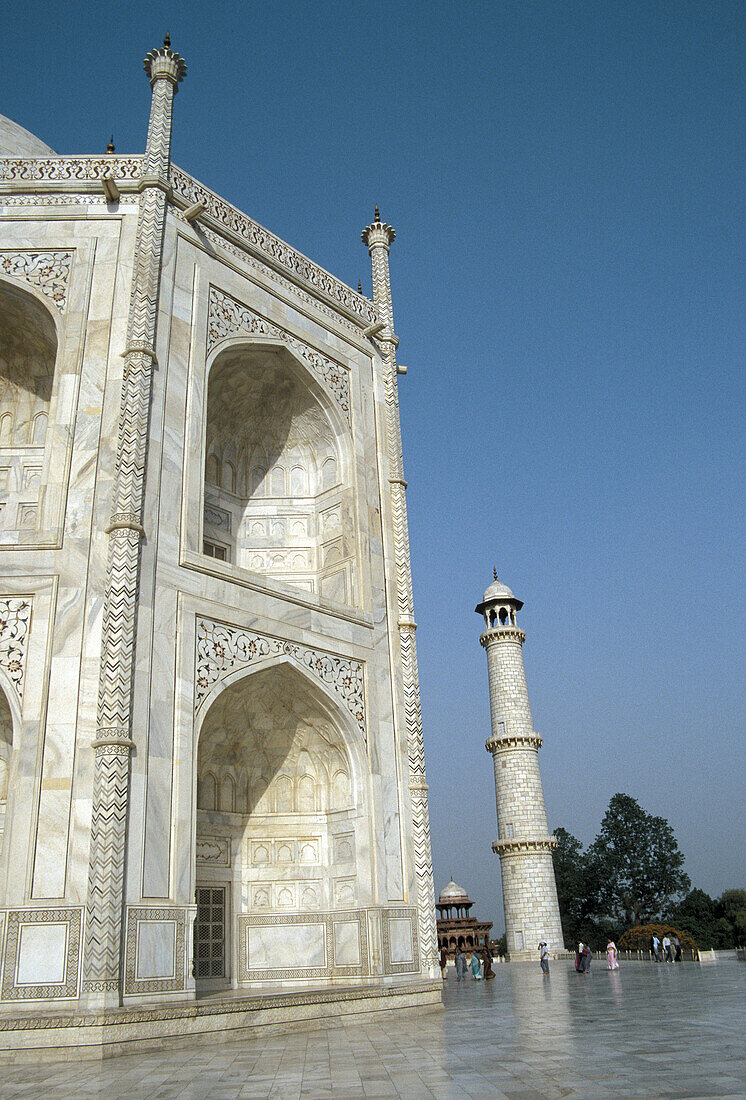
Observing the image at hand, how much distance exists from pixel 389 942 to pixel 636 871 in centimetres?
3588

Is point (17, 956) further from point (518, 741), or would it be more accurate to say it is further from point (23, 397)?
point (518, 741)

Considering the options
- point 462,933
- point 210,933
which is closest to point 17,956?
point 210,933

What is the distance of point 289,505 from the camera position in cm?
1404

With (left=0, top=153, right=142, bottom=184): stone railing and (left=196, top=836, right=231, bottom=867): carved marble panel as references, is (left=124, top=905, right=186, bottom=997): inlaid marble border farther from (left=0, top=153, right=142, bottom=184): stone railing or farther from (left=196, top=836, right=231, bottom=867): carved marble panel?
(left=0, top=153, right=142, bottom=184): stone railing

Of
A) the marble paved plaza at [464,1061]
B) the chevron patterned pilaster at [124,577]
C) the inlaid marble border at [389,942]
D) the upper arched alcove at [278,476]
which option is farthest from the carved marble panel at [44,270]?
the inlaid marble border at [389,942]

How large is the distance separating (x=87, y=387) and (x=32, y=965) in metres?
6.56

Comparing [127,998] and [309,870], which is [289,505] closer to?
[309,870]

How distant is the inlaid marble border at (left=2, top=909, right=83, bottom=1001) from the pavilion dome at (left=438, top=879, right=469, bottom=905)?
20899 millimetres

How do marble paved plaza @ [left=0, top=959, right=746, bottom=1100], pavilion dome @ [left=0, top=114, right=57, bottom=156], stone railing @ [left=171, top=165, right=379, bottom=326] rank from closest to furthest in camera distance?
marble paved plaza @ [left=0, top=959, right=746, bottom=1100], stone railing @ [left=171, top=165, right=379, bottom=326], pavilion dome @ [left=0, top=114, right=57, bottom=156]

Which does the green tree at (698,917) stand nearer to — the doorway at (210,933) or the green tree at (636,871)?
the green tree at (636,871)

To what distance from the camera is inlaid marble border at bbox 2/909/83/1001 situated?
25.7ft

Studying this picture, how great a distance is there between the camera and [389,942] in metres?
10.9

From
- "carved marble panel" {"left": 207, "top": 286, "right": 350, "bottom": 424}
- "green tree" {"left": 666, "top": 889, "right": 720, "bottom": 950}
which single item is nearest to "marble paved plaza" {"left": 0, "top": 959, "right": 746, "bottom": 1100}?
"carved marble panel" {"left": 207, "top": 286, "right": 350, "bottom": 424}

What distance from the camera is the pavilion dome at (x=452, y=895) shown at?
2681 centimetres
